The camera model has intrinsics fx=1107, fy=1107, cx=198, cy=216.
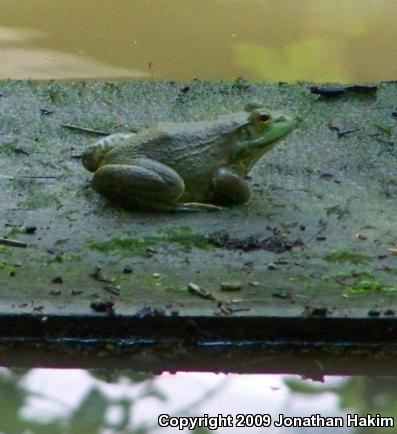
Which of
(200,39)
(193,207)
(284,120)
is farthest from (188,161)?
(200,39)

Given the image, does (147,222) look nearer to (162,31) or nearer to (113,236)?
(113,236)

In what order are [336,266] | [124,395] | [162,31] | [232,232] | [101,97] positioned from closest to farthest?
[124,395] < [336,266] < [232,232] < [101,97] < [162,31]

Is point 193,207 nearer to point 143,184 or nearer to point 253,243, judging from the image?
point 143,184

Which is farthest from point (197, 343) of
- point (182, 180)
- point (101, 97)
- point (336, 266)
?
point (101, 97)

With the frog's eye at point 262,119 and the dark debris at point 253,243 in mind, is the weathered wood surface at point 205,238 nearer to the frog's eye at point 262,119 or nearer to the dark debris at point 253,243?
the dark debris at point 253,243

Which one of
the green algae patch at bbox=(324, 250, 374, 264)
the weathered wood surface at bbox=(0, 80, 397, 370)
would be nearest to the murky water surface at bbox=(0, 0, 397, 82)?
the weathered wood surface at bbox=(0, 80, 397, 370)

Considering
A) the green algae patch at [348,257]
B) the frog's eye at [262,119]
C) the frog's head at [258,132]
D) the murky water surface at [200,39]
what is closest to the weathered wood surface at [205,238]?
the green algae patch at [348,257]
